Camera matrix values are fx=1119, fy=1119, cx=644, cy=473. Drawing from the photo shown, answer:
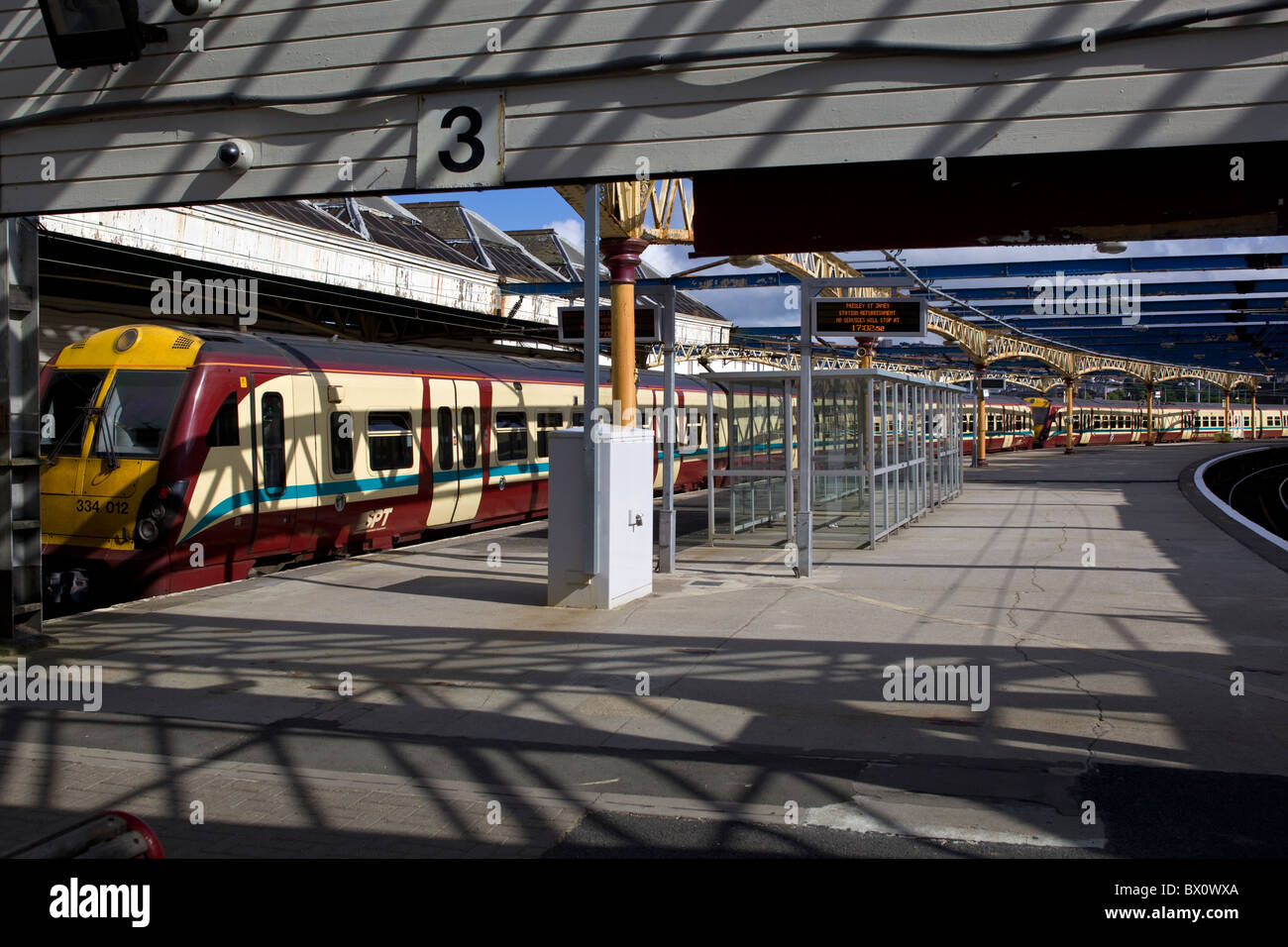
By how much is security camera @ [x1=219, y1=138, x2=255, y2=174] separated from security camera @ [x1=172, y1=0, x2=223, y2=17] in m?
0.89

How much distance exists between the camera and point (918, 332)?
1175cm

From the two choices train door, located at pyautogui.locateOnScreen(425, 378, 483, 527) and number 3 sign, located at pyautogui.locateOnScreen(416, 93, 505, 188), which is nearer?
number 3 sign, located at pyautogui.locateOnScreen(416, 93, 505, 188)

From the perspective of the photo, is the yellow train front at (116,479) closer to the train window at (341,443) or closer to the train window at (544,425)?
the train window at (341,443)

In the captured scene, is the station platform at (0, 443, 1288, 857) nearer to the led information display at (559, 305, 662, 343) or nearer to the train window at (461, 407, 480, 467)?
the led information display at (559, 305, 662, 343)

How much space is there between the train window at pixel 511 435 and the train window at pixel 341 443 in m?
3.58

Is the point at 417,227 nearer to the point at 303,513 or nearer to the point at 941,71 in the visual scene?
the point at 303,513

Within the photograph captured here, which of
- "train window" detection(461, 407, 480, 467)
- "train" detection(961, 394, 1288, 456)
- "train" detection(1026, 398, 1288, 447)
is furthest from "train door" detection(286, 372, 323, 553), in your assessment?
"train" detection(1026, 398, 1288, 447)

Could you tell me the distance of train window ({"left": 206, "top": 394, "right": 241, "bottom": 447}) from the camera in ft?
35.7

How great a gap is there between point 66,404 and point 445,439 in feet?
16.2

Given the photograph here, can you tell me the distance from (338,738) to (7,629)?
11.8ft

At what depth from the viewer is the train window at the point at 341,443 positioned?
41.8ft

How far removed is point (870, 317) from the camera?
11602mm

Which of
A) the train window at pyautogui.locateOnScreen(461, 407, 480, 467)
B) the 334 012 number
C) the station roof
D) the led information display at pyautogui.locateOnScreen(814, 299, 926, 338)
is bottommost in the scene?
the 334 012 number

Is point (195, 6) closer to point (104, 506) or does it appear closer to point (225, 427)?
point (225, 427)
